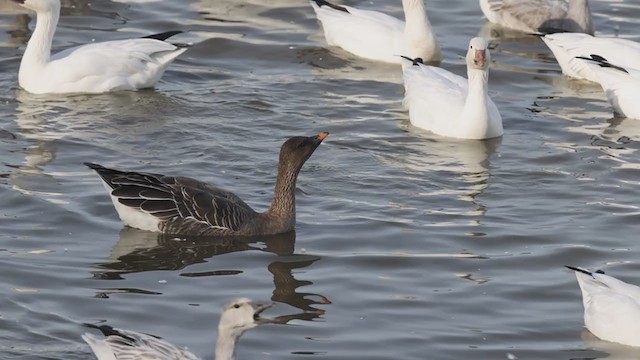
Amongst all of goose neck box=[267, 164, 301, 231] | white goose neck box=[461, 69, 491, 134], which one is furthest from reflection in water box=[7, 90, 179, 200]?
white goose neck box=[461, 69, 491, 134]

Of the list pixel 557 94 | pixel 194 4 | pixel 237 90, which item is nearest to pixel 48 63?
pixel 237 90

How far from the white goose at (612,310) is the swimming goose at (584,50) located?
6347mm

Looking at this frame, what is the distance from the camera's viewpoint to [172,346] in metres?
7.95

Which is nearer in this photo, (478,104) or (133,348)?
(133,348)

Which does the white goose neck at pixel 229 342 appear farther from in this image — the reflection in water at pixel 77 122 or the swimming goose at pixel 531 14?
the swimming goose at pixel 531 14

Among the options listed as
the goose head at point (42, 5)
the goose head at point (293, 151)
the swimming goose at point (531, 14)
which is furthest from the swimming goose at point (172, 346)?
the swimming goose at point (531, 14)

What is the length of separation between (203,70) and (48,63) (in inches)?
72.3

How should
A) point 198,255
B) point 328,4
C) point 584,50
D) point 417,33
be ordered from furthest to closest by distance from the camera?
point 328,4 < point 417,33 < point 584,50 < point 198,255

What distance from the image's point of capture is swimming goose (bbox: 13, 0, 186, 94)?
14.7 metres

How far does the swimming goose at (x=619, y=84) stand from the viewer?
14695 mm

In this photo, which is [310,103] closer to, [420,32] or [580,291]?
[420,32]

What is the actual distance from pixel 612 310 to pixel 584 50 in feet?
22.9

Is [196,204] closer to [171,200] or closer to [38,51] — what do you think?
[171,200]

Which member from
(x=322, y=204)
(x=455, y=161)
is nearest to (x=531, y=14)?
(x=455, y=161)
